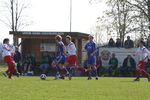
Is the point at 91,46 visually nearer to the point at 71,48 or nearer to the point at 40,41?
the point at 71,48

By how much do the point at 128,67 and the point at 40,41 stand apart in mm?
9063

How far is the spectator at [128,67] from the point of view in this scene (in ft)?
97.3

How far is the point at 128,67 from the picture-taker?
30.0 meters

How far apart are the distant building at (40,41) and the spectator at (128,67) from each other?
6.15 meters

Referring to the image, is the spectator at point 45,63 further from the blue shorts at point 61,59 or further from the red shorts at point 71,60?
the blue shorts at point 61,59

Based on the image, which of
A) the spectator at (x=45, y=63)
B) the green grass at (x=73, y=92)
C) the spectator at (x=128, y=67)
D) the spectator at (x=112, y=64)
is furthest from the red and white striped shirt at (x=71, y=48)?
the spectator at (x=45, y=63)

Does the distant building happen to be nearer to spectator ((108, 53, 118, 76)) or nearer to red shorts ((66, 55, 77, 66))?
spectator ((108, 53, 118, 76))

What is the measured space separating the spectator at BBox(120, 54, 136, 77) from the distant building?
615cm

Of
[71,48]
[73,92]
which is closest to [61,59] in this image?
[71,48]

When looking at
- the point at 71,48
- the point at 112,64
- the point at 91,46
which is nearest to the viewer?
the point at 71,48

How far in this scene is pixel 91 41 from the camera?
21312 mm

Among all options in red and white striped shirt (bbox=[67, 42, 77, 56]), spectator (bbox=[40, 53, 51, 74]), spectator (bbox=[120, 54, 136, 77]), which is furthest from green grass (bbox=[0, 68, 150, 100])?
spectator (bbox=[40, 53, 51, 74])

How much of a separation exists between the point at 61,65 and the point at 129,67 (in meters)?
10.2

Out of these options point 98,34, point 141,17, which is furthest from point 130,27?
point 98,34
